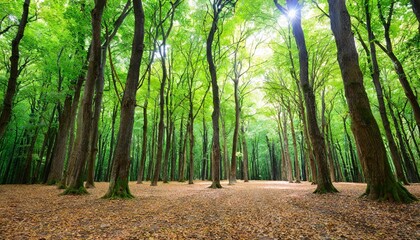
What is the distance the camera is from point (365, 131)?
535 centimetres

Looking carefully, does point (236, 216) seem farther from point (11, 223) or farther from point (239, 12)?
point (239, 12)

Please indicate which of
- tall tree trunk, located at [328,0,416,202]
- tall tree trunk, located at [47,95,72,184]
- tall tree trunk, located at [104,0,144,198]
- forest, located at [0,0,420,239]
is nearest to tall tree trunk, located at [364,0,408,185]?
forest, located at [0,0,420,239]

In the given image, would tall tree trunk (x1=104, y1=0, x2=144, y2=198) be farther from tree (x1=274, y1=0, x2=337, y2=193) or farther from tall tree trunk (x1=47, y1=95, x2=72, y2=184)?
tall tree trunk (x1=47, y1=95, x2=72, y2=184)

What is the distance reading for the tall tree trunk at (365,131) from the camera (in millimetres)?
5055

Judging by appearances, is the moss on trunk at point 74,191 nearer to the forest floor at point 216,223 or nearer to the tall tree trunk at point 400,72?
the forest floor at point 216,223

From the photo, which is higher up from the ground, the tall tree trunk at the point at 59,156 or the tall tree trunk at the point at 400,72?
the tall tree trunk at the point at 400,72

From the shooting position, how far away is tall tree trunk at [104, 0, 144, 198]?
22.4 feet

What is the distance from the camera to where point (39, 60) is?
49.9ft

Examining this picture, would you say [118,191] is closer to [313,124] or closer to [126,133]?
[126,133]

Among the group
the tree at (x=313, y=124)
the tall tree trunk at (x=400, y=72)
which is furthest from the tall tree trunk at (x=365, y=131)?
the tall tree trunk at (x=400, y=72)

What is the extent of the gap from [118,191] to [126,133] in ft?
5.95

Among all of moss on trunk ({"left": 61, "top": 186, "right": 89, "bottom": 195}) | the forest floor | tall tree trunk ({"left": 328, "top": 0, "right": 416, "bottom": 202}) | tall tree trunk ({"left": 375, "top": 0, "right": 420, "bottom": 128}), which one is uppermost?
tall tree trunk ({"left": 375, "top": 0, "right": 420, "bottom": 128})

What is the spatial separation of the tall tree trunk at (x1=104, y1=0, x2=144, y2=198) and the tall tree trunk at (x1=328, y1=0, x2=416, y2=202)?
6.37 m

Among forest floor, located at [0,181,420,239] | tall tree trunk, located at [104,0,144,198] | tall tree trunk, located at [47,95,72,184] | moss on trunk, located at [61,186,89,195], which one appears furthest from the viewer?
tall tree trunk, located at [47,95,72,184]
